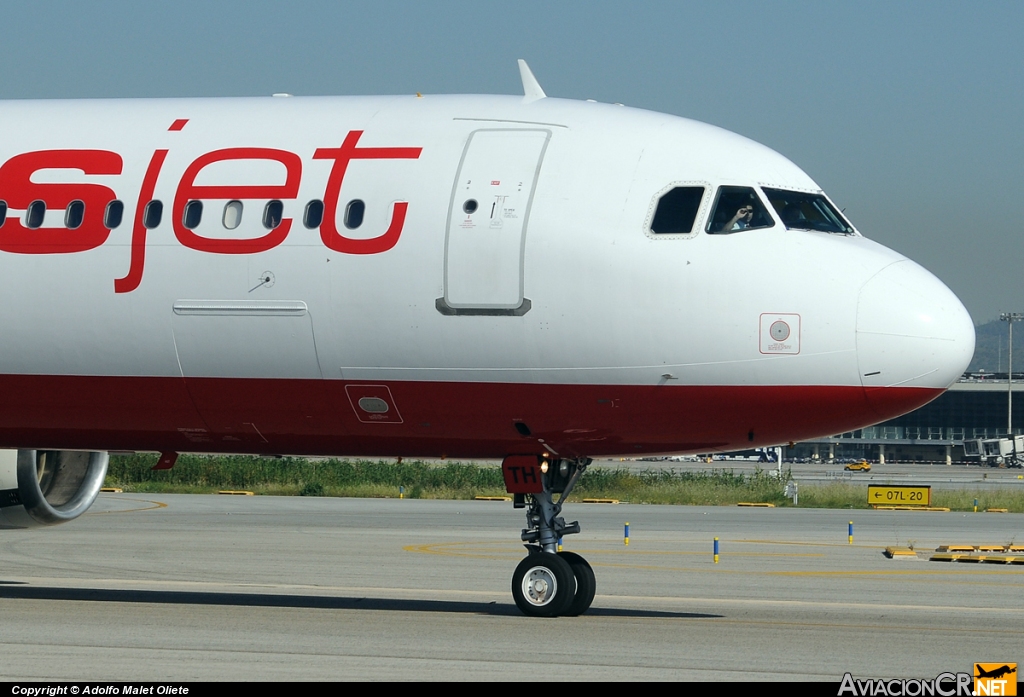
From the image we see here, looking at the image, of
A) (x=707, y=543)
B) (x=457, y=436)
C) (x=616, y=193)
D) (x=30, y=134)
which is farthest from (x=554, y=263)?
(x=707, y=543)

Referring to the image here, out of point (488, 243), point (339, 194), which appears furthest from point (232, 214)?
point (488, 243)

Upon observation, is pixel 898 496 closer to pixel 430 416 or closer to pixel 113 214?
pixel 430 416

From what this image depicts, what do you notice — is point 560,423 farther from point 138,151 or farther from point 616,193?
point 138,151

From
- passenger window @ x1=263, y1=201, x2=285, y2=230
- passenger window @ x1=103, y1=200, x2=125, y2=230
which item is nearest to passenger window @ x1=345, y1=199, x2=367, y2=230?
passenger window @ x1=263, y1=201, x2=285, y2=230

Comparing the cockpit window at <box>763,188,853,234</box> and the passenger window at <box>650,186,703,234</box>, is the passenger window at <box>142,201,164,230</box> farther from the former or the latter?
the cockpit window at <box>763,188,853,234</box>

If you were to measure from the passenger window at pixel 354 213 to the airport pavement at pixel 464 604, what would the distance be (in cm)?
503

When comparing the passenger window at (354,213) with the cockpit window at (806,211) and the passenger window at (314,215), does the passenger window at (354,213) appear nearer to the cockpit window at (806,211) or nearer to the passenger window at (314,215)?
the passenger window at (314,215)

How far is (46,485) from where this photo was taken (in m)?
22.3

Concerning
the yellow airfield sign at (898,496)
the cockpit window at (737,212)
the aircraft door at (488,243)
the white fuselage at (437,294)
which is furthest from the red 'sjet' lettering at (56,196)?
the yellow airfield sign at (898,496)

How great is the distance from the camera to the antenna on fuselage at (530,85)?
1886cm

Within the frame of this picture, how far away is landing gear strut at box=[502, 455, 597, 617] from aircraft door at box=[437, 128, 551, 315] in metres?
2.38

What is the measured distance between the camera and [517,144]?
17.8m

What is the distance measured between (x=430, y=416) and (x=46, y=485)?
309 inches

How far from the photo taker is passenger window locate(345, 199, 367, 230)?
57.7 ft
